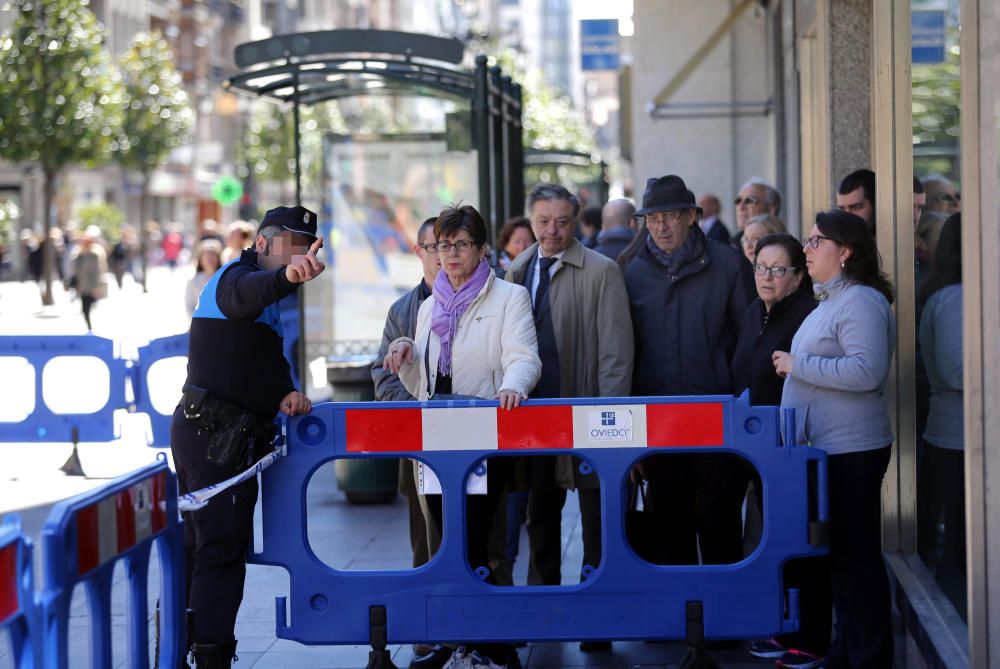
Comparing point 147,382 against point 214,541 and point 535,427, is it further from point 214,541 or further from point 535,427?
point 535,427

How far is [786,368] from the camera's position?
529cm

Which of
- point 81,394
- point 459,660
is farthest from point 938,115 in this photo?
point 81,394

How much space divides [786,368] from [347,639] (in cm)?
185

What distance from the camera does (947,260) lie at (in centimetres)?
520

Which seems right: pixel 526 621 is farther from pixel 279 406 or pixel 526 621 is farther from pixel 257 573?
pixel 257 573

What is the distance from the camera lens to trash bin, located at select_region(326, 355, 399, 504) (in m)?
9.95

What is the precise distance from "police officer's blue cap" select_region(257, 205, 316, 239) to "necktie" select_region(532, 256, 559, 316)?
1.29m

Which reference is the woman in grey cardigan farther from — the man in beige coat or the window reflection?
the man in beige coat

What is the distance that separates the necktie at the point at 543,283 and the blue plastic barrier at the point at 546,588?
45.0 inches

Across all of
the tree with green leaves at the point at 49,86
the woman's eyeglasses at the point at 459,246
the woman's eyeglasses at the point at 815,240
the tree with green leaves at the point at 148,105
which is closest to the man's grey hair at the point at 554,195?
the woman's eyeglasses at the point at 459,246

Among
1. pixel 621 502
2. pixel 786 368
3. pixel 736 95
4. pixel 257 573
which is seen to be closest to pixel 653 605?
pixel 621 502

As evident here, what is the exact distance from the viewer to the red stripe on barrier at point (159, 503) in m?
4.72

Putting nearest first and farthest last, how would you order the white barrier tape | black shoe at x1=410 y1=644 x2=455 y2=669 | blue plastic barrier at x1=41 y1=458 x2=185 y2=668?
blue plastic barrier at x1=41 y1=458 x2=185 y2=668, the white barrier tape, black shoe at x1=410 y1=644 x2=455 y2=669

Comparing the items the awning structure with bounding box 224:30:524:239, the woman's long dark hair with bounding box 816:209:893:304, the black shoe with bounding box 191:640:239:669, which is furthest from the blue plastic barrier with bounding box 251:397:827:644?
the awning structure with bounding box 224:30:524:239
